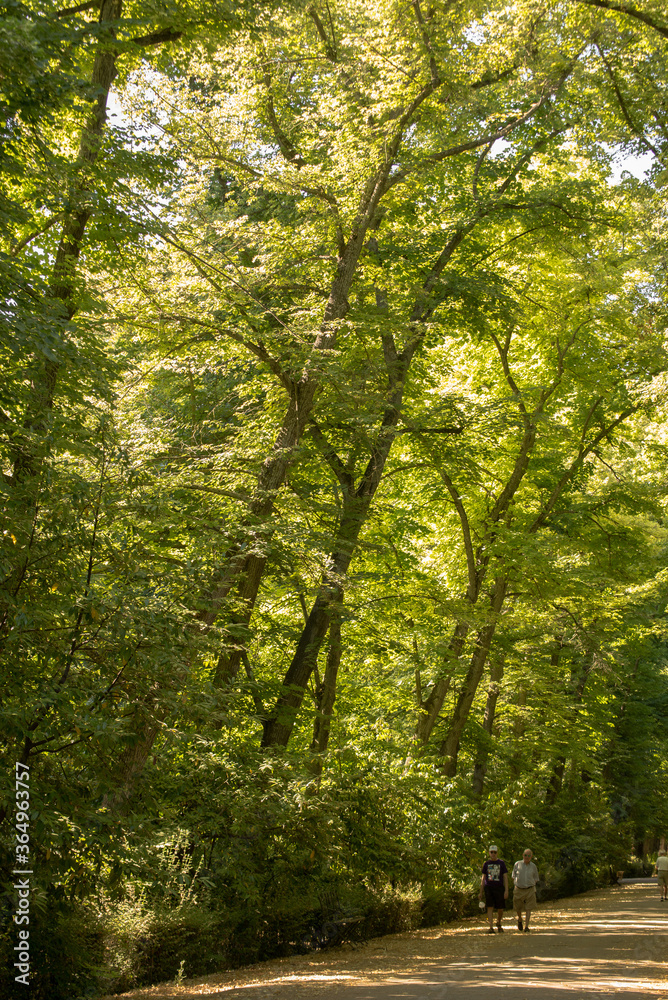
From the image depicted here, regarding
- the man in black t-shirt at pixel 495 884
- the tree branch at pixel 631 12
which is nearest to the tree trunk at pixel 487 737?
the man in black t-shirt at pixel 495 884

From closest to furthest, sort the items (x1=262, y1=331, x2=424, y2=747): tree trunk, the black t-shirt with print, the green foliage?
1. the green foliage
2. (x1=262, y1=331, x2=424, y2=747): tree trunk
3. the black t-shirt with print

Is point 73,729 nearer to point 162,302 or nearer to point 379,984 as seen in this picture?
point 379,984

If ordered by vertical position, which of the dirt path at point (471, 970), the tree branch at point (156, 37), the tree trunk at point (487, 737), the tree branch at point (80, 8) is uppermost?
the tree branch at point (156, 37)

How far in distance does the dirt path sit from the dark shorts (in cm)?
49

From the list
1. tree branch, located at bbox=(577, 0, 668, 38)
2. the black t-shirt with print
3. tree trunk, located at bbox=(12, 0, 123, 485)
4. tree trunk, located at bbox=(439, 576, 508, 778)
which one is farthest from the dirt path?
tree branch, located at bbox=(577, 0, 668, 38)

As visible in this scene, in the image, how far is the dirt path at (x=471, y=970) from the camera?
8.45 m

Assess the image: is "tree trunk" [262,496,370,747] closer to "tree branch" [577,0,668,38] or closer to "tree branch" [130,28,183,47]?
"tree branch" [130,28,183,47]

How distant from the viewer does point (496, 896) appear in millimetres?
14578

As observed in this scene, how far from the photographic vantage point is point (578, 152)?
18391mm

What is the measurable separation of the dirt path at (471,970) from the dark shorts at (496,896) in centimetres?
49


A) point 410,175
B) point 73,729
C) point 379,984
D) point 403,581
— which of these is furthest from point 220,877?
point 410,175

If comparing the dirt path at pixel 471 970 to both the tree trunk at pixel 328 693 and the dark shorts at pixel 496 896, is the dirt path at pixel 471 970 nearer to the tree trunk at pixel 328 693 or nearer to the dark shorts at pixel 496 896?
the dark shorts at pixel 496 896

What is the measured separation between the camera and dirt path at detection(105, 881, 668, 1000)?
8.45 metres

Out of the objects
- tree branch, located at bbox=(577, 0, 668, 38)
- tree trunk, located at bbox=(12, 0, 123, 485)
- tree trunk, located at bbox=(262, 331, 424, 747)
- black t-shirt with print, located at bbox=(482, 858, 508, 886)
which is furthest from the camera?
black t-shirt with print, located at bbox=(482, 858, 508, 886)
